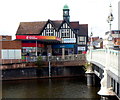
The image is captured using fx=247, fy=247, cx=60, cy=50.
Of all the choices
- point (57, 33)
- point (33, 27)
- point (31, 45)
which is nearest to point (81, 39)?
point (57, 33)

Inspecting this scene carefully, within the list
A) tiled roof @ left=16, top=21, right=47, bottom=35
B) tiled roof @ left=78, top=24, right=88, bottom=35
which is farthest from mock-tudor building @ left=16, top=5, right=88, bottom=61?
tiled roof @ left=78, top=24, right=88, bottom=35

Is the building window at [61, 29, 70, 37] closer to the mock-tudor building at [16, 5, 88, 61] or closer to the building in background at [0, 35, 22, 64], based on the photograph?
the mock-tudor building at [16, 5, 88, 61]

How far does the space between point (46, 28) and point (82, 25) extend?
1599 cm

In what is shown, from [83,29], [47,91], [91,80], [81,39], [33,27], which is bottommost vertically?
[47,91]

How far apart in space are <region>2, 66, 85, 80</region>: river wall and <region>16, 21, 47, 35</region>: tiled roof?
13531mm

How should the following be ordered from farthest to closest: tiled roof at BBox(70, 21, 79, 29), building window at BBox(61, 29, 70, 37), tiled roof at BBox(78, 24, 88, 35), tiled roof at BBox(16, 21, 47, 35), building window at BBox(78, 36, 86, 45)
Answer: tiled roof at BBox(78, 24, 88, 35) → building window at BBox(78, 36, 86, 45) → tiled roof at BBox(70, 21, 79, 29) → building window at BBox(61, 29, 70, 37) → tiled roof at BBox(16, 21, 47, 35)

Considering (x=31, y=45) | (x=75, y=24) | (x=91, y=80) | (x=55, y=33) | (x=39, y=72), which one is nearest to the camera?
(x=91, y=80)

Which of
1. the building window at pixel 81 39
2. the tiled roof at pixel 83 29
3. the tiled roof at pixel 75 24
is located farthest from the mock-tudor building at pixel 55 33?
the tiled roof at pixel 83 29

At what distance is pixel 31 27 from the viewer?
2058 inches

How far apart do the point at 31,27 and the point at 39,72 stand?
55.2 feet

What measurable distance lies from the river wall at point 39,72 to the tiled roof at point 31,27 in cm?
1353

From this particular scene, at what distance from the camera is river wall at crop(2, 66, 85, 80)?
3616 centimetres

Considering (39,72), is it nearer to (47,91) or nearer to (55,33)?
(47,91)

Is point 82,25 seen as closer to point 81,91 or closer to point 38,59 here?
point 38,59
